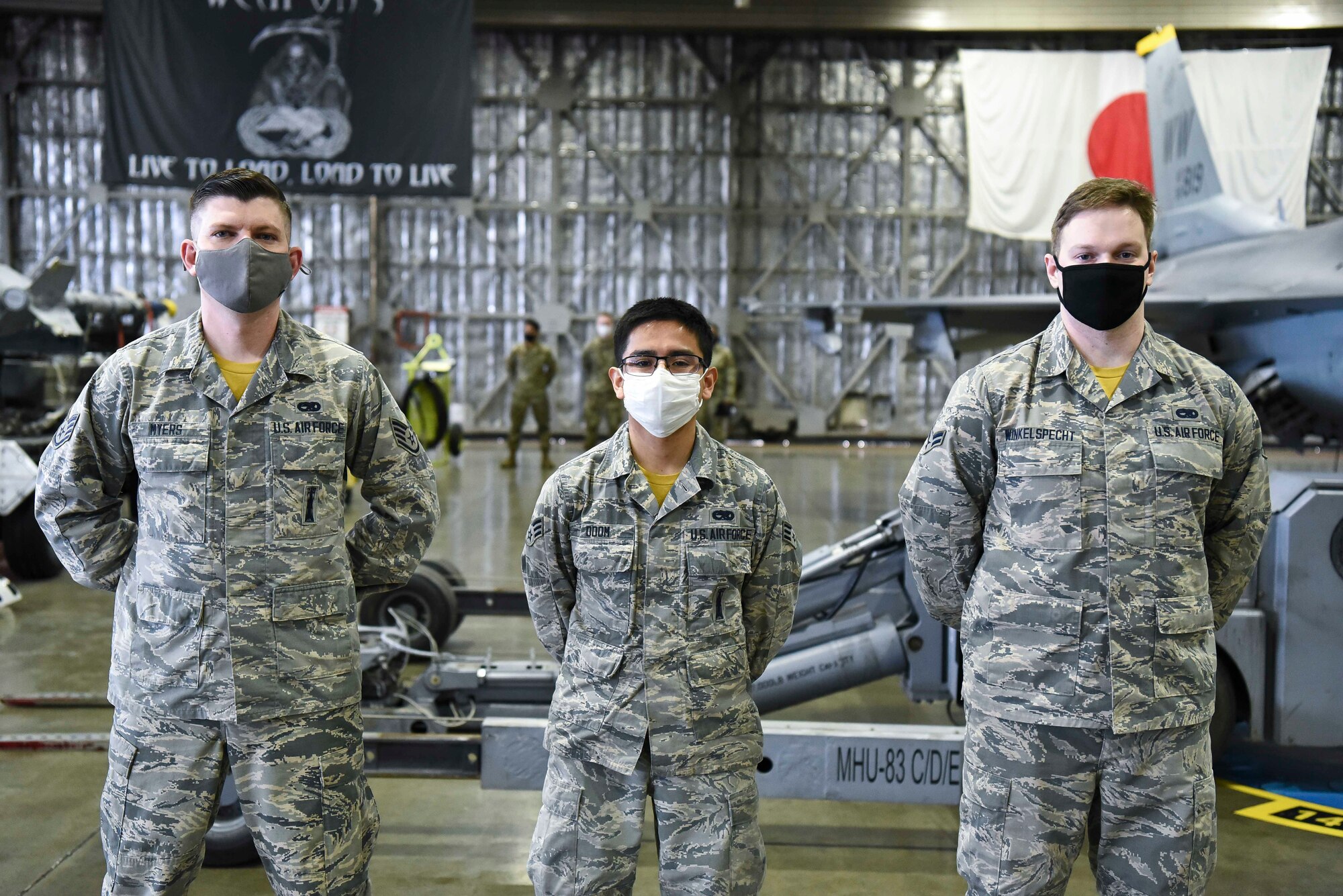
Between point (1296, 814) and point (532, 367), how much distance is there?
13064 millimetres

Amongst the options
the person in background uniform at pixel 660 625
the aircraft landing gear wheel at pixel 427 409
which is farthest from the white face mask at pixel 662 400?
the aircraft landing gear wheel at pixel 427 409

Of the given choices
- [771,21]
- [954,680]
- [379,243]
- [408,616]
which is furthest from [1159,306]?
[379,243]

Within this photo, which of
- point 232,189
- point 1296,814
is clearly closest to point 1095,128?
point 1296,814

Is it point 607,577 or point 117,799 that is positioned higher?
point 607,577

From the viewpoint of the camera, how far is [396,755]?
3.68 metres

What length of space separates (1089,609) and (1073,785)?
388mm

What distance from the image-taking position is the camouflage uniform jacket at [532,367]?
52.7 feet

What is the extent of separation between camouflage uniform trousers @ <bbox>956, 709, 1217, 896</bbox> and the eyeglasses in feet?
3.48

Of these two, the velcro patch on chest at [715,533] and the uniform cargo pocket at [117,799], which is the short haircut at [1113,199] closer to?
the velcro patch on chest at [715,533]

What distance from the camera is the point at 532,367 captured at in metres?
16.1

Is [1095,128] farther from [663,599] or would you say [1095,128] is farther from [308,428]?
[308,428]

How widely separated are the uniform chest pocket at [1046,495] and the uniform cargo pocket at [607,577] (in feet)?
→ 2.90

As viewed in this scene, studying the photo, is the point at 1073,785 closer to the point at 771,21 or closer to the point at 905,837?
the point at 905,837

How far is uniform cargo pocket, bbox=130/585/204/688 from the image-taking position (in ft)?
7.64
